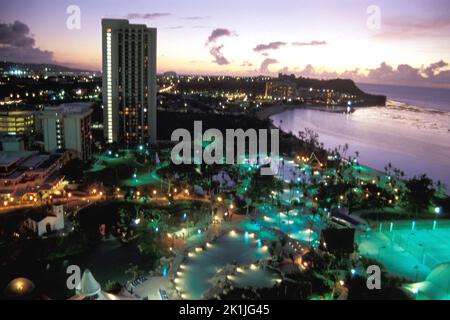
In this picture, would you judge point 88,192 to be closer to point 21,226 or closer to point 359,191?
point 21,226

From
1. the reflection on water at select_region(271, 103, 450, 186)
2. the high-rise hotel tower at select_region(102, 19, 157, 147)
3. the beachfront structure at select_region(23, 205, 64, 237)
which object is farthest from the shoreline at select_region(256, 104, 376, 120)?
the beachfront structure at select_region(23, 205, 64, 237)

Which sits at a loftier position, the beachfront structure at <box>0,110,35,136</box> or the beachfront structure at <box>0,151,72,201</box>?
the beachfront structure at <box>0,110,35,136</box>

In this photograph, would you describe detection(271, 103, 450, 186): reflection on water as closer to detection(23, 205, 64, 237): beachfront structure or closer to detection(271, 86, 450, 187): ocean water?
detection(271, 86, 450, 187): ocean water

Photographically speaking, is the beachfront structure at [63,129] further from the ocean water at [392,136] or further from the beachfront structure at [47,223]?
the ocean water at [392,136]

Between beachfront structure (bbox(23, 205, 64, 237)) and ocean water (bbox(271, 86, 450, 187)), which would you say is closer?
beachfront structure (bbox(23, 205, 64, 237))

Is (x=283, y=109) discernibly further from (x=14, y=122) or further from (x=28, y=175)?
(x=28, y=175)

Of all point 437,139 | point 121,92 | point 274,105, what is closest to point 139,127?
point 121,92

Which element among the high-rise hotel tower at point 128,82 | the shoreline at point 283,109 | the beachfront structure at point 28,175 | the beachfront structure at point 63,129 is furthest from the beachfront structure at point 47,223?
the shoreline at point 283,109
